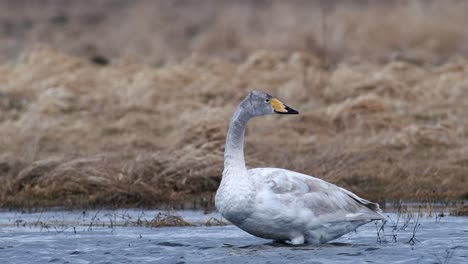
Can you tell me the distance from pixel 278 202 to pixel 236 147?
2.35 ft

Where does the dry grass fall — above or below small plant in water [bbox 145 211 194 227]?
above

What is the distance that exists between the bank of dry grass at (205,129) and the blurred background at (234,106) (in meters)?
0.03

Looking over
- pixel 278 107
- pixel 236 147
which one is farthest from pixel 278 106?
pixel 236 147

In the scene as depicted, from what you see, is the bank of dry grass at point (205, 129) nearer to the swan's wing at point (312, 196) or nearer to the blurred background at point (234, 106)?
the blurred background at point (234, 106)

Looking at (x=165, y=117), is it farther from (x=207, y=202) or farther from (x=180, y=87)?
(x=207, y=202)

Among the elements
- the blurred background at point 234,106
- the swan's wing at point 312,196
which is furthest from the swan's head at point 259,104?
the blurred background at point 234,106

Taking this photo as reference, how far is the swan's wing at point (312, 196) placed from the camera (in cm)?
917

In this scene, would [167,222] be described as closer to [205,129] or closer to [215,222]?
[215,222]

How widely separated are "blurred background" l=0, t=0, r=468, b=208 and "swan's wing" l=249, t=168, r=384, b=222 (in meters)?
3.49

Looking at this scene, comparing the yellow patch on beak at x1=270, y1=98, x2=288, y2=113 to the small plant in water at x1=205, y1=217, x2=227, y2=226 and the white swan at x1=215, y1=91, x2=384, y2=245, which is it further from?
the small plant in water at x1=205, y1=217, x2=227, y2=226

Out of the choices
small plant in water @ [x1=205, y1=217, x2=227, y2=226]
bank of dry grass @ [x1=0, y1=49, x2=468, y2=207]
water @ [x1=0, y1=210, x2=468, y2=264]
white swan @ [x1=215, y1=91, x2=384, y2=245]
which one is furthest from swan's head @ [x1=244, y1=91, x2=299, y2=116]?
bank of dry grass @ [x1=0, y1=49, x2=468, y2=207]

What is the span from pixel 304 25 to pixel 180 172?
21.9m

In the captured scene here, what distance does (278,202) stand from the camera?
9086 mm

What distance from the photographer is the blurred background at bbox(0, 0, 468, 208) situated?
13.6 meters
